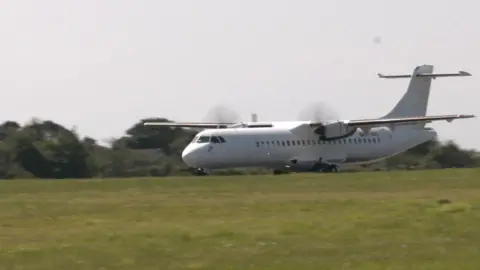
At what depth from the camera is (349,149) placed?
55.2 meters

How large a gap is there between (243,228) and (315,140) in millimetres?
34560

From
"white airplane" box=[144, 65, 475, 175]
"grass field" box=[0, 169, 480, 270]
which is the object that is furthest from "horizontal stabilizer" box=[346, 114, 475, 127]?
"grass field" box=[0, 169, 480, 270]

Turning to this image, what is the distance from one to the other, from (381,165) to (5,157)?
25617 millimetres

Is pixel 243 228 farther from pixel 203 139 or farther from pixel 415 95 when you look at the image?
pixel 415 95

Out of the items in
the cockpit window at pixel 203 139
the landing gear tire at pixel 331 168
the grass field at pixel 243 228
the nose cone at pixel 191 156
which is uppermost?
the cockpit window at pixel 203 139

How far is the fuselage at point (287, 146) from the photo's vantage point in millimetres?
48594

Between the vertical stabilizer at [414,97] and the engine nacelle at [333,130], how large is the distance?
289 inches

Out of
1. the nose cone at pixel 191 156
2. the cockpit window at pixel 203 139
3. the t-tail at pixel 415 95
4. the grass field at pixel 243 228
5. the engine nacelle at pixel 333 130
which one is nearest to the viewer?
the grass field at pixel 243 228

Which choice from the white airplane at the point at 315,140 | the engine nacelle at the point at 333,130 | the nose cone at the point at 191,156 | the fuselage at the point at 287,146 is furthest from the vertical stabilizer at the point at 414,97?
the nose cone at the point at 191,156

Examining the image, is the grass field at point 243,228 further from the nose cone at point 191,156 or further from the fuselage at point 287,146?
the fuselage at point 287,146

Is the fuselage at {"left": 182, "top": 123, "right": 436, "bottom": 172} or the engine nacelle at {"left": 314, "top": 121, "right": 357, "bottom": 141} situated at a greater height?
the engine nacelle at {"left": 314, "top": 121, "right": 357, "bottom": 141}

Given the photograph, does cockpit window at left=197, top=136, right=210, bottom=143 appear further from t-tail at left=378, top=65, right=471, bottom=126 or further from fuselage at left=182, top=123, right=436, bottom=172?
t-tail at left=378, top=65, right=471, bottom=126

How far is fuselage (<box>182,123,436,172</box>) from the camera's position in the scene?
159ft

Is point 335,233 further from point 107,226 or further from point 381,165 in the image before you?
point 381,165
